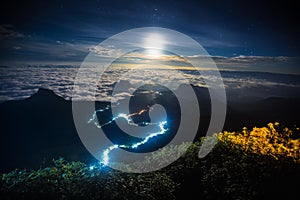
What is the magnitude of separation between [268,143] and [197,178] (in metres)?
3.21

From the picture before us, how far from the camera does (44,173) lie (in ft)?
23.4

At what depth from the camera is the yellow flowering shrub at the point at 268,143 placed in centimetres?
780

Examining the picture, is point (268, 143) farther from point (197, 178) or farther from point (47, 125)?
point (47, 125)

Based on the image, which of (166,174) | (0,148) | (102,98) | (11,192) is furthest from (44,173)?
(102,98)

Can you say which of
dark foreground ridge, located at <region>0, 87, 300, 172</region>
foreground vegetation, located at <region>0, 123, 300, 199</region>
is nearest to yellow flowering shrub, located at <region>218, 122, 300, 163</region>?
foreground vegetation, located at <region>0, 123, 300, 199</region>

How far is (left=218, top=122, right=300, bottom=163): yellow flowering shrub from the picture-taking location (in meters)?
7.80

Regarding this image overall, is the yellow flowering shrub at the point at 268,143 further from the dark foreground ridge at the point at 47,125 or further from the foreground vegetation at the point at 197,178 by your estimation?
the dark foreground ridge at the point at 47,125

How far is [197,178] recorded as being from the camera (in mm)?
8766

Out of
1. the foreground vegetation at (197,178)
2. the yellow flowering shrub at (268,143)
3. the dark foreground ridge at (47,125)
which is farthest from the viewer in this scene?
the dark foreground ridge at (47,125)

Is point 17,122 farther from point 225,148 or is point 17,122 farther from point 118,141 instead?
point 225,148

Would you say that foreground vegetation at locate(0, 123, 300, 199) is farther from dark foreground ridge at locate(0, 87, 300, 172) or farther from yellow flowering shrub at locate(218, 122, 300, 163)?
dark foreground ridge at locate(0, 87, 300, 172)

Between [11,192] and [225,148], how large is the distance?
8145 mm

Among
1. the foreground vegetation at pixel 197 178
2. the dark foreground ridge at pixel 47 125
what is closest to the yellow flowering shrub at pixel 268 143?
the foreground vegetation at pixel 197 178

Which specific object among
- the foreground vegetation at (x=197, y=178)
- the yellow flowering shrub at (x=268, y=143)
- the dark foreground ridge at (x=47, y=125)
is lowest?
the dark foreground ridge at (x=47, y=125)
